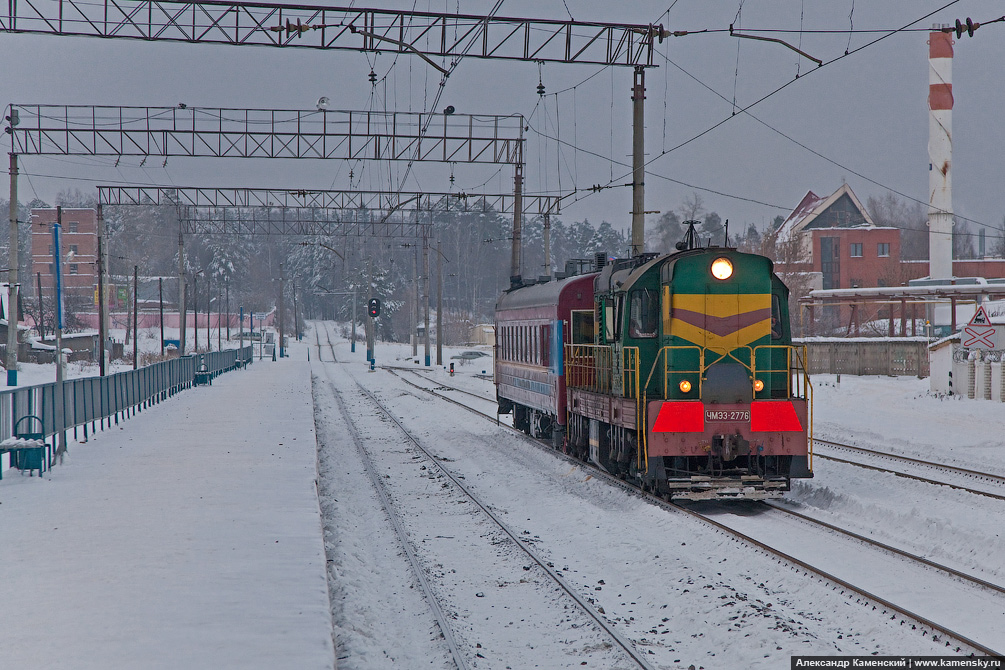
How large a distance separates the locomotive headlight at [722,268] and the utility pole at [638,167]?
6.65 metres

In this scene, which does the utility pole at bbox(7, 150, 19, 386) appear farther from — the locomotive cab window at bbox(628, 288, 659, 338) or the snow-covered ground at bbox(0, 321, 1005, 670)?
the locomotive cab window at bbox(628, 288, 659, 338)

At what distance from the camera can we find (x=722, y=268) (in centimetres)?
1303

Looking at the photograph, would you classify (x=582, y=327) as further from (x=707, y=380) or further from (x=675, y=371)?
(x=707, y=380)

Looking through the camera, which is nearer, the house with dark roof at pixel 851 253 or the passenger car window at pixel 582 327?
the passenger car window at pixel 582 327

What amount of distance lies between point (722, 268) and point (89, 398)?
45.9 ft

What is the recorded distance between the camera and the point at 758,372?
1315 cm

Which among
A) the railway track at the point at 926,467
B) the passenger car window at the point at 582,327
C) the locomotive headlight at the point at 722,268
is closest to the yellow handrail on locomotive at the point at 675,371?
the locomotive headlight at the point at 722,268

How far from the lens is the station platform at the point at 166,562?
21.1 feet

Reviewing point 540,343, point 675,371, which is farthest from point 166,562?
point 540,343

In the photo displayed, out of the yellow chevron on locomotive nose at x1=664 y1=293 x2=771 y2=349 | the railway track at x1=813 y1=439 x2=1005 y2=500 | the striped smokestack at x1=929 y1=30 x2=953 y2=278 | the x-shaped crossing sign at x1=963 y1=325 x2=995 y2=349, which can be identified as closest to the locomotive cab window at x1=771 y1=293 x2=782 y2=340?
the yellow chevron on locomotive nose at x1=664 y1=293 x2=771 y2=349

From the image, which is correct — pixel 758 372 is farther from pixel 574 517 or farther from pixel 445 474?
pixel 445 474

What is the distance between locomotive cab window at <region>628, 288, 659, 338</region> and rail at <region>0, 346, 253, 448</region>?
10263 mm

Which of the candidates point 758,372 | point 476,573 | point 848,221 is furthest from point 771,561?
point 848,221

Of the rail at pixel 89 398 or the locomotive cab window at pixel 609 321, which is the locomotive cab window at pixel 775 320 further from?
the rail at pixel 89 398
